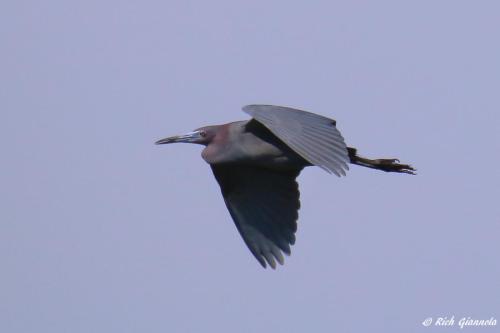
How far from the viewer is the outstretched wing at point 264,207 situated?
48.9ft

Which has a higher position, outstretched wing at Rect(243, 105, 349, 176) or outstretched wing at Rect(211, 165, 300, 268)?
outstretched wing at Rect(243, 105, 349, 176)

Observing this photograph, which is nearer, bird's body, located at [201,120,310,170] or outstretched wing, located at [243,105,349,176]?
outstretched wing, located at [243,105,349,176]

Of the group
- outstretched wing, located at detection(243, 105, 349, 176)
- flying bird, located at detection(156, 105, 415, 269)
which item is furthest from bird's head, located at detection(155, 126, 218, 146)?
outstretched wing, located at detection(243, 105, 349, 176)

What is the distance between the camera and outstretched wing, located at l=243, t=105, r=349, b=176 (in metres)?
13.7

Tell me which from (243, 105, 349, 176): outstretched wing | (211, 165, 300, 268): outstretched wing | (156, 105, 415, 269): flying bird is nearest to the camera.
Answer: (243, 105, 349, 176): outstretched wing

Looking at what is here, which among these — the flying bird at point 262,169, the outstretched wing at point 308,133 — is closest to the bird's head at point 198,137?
the flying bird at point 262,169

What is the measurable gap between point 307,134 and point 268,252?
1.37 meters

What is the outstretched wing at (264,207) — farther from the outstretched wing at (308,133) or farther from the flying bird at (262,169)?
the outstretched wing at (308,133)

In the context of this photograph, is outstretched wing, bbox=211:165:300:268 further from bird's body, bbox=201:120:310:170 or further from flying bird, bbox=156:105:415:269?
bird's body, bbox=201:120:310:170

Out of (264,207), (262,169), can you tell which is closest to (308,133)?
(262,169)

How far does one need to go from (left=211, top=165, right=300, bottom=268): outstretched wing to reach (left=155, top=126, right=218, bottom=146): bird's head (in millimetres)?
269

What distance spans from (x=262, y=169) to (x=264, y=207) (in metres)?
0.33

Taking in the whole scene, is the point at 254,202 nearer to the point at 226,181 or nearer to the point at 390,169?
the point at 226,181

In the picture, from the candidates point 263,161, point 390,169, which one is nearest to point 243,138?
point 263,161
